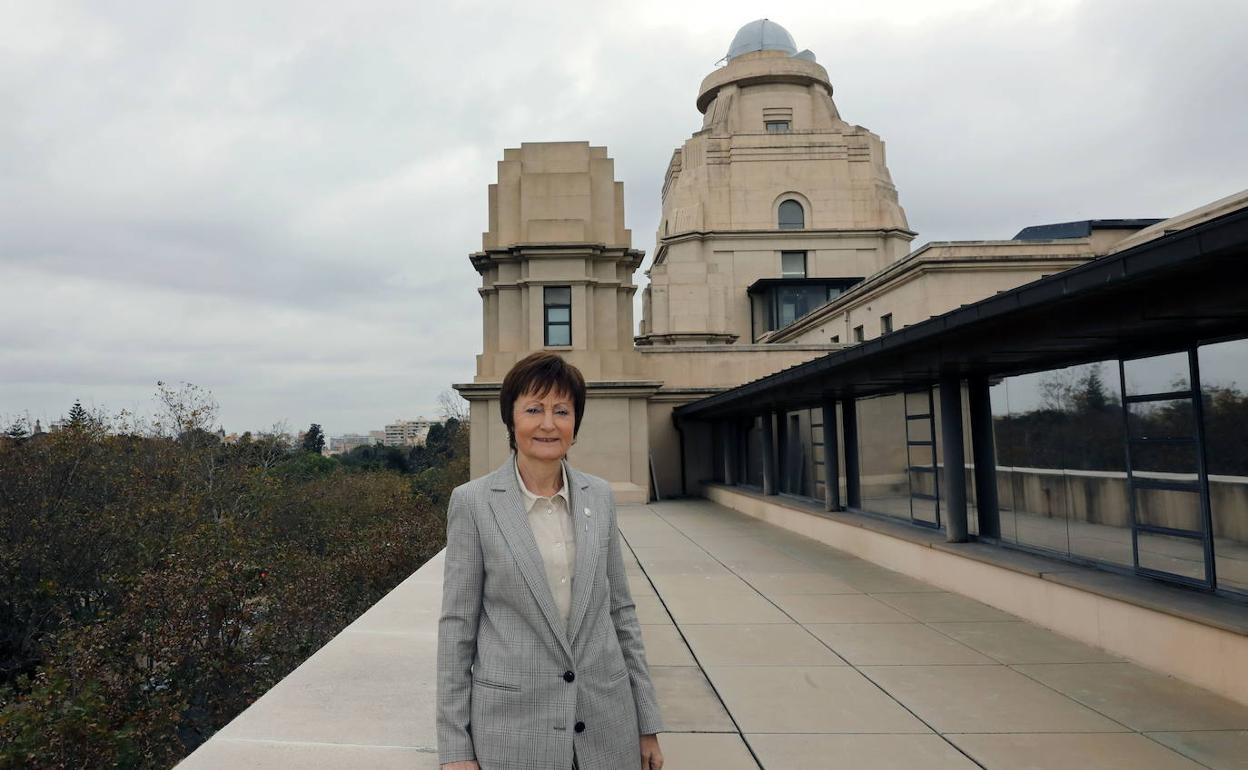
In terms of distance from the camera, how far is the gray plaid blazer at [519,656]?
224cm

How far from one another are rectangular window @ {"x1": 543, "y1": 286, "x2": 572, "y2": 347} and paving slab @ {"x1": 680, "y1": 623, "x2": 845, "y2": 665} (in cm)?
1581

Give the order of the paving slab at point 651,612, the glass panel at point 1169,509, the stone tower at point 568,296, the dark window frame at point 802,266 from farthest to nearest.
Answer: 1. the dark window frame at point 802,266
2. the stone tower at point 568,296
3. the paving slab at point 651,612
4. the glass panel at point 1169,509

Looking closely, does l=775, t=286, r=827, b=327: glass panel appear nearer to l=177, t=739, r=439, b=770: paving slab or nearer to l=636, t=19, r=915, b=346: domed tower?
l=636, t=19, r=915, b=346: domed tower

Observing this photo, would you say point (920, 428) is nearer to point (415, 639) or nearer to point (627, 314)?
Answer: point (415, 639)

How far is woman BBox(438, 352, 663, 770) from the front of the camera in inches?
88.7

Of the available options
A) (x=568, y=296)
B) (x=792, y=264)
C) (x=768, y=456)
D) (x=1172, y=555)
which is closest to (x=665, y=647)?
(x=1172, y=555)

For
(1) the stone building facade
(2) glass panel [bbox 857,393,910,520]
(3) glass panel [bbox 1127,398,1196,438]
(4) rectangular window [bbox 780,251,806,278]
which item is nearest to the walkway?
(3) glass panel [bbox 1127,398,1196,438]

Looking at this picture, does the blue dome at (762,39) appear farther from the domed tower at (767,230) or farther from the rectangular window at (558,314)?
the rectangular window at (558,314)

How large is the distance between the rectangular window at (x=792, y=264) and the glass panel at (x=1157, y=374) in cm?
3522

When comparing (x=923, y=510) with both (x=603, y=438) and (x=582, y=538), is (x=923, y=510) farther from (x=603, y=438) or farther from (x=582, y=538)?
(x=603, y=438)

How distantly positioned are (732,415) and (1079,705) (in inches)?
646

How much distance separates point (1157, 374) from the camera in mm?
6512

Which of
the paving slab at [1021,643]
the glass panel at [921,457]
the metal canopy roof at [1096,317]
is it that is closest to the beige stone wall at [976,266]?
the glass panel at [921,457]

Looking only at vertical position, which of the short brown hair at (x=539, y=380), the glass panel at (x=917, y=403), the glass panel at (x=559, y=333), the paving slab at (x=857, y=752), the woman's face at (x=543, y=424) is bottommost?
the paving slab at (x=857, y=752)
